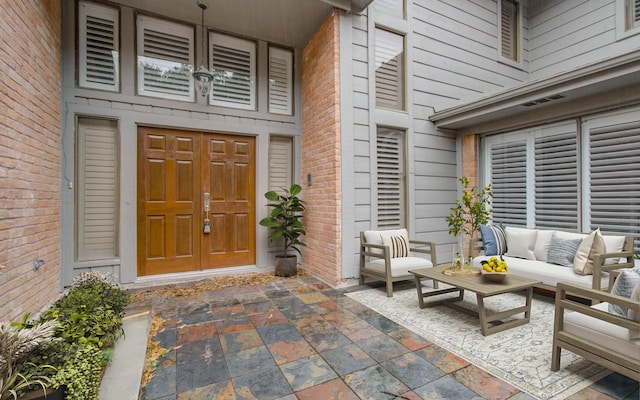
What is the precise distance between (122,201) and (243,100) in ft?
7.79

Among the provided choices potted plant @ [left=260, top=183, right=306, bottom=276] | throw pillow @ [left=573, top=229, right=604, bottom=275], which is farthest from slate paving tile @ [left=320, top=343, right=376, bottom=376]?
throw pillow @ [left=573, top=229, right=604, bottom=275]

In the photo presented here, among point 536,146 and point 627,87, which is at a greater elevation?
point 627,87

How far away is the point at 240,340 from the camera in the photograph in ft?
9.05

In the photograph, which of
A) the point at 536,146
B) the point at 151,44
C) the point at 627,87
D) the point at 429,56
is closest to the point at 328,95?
the point at 429,56

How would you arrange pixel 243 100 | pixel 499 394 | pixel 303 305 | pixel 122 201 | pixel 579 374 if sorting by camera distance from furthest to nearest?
pixel 243 100 → pixel 122 201 → pixel 303 305 → pixel 579 374 → pixel 499 394

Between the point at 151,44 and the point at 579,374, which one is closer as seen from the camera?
the point at 579,374

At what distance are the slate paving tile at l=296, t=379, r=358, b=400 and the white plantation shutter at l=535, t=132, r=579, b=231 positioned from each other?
3.84 meters

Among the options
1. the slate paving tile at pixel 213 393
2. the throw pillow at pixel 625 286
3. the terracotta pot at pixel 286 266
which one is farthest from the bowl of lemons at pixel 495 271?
the terracotta pot at pixel 286 266

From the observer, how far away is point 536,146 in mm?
4492

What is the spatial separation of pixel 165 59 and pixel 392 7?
3638 millimetres

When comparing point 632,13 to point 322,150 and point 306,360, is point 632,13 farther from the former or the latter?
point 306,360

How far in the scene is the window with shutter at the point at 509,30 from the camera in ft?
20.3

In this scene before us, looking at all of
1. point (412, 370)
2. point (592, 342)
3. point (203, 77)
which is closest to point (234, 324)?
point (412, 370)

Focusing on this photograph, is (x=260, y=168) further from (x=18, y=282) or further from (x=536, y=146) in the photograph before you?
(x=536, y=146)
